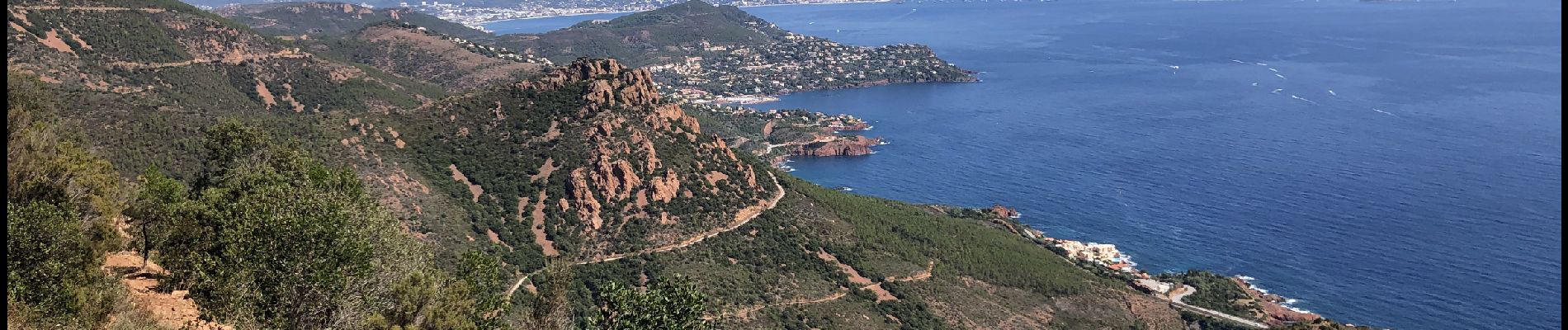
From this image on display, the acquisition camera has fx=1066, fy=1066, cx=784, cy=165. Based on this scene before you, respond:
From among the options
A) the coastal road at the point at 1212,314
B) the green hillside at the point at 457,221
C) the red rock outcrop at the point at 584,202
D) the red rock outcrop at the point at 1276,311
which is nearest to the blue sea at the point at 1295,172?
the red rock outcrop at the point at 1276,311

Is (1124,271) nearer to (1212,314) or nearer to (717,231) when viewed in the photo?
(1212,314)

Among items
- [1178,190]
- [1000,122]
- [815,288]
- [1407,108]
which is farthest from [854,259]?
[1407,108]

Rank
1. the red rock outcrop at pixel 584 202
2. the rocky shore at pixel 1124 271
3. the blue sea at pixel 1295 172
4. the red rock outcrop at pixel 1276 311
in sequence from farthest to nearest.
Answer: the blue sea at pixel 1295 172, the rocky shore at pixel 1124 271, the red rock outcrop at pixel 1276 311, the red rock outcrop at pixel 584 202

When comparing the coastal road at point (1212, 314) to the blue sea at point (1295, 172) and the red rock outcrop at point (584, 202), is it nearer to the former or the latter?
the blue sea at point (1295, 172)

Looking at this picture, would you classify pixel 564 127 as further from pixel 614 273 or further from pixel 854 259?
pixel 854 259

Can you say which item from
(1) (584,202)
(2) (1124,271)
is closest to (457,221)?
(1) (584,202)

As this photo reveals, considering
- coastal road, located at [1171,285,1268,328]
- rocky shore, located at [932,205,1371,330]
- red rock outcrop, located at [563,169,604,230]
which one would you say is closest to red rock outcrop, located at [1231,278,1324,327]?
rocky shore, located at [932,205,1371,330]

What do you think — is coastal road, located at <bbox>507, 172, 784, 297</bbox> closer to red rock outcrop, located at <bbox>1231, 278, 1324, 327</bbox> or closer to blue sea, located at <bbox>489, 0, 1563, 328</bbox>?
blue sea, located at <bbox>489, 0, 1563, 328</bbox>
